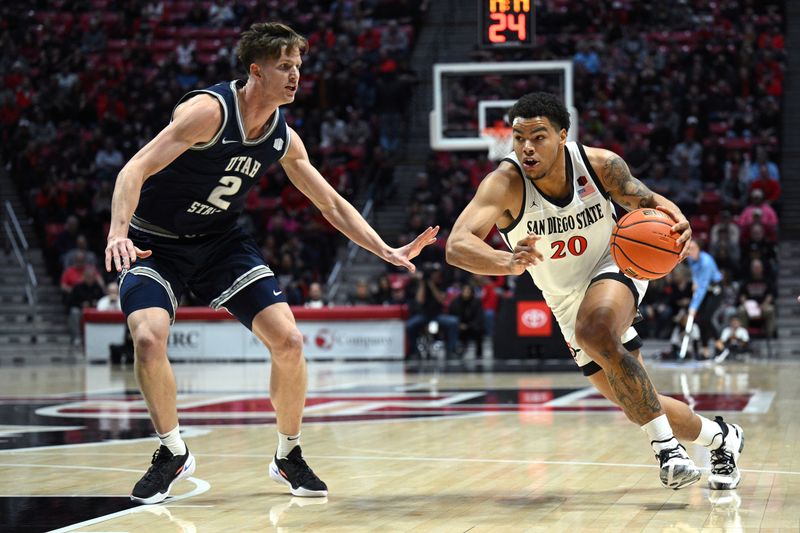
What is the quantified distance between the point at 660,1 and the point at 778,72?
122 inches

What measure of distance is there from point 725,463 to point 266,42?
2895 millimetres

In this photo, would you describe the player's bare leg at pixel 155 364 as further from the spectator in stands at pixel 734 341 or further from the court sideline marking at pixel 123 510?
the spectator in stands at pixel 734 341

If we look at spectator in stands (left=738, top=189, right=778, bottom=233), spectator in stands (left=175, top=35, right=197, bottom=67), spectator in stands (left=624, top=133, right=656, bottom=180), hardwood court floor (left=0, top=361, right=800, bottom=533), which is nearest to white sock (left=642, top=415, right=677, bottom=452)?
hardwood court floor (left=0, top=361, right=800, bottom=533)

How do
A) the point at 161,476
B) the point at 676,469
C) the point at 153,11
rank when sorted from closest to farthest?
1. the point at 676,469
2. the point at 161,476
3. the point at 153,11

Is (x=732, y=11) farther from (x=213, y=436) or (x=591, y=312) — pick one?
(x=591, y=312)

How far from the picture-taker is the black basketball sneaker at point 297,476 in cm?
555

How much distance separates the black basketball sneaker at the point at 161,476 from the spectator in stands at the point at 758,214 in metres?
15.3

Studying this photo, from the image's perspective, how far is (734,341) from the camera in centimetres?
1684

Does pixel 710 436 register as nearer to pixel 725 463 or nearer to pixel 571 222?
pixel 725 463

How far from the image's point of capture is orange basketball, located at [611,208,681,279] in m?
5.22

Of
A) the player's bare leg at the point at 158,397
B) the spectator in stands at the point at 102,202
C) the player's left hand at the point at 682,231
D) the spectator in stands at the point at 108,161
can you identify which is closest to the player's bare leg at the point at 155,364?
the player's bare leg at the point at 158,397

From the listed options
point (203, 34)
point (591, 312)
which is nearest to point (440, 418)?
point (591, 312)

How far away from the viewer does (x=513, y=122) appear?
560 centimetres

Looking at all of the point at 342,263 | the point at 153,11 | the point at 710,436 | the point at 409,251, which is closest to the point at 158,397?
the point at 409,251
